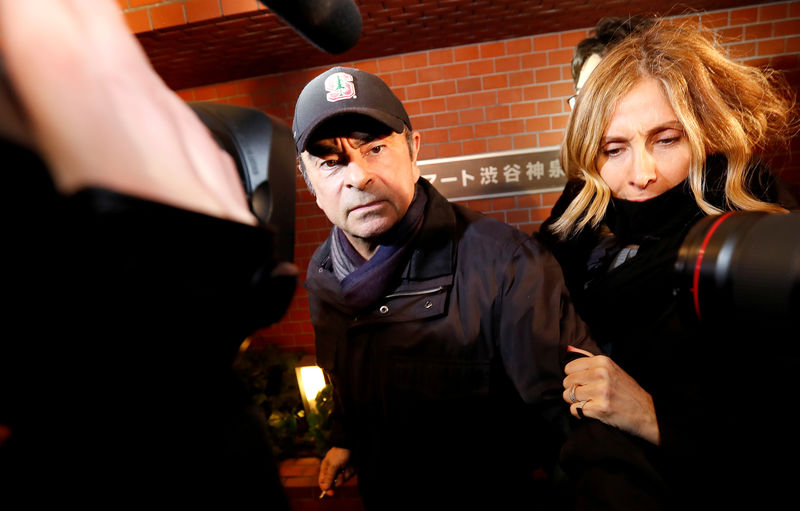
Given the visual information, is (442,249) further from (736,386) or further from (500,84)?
(500,84)

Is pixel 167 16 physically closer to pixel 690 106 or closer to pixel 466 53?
pixel 466 53

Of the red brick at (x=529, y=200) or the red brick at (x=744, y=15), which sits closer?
the red brick at (x=744, y=15)

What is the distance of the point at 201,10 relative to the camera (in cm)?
209

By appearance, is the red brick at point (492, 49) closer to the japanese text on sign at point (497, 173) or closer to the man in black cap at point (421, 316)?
the japanese text on sign at point (497, 173)

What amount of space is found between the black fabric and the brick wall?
2.78 meters

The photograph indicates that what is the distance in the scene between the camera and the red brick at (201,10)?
207 centimetres

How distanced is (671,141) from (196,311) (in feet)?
4.36

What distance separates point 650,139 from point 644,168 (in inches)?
3.6

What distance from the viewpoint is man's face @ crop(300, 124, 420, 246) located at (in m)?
1.17

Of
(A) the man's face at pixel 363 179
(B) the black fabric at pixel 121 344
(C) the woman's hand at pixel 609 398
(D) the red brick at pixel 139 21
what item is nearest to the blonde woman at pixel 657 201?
(C) the woman's hand at pixel 609 398

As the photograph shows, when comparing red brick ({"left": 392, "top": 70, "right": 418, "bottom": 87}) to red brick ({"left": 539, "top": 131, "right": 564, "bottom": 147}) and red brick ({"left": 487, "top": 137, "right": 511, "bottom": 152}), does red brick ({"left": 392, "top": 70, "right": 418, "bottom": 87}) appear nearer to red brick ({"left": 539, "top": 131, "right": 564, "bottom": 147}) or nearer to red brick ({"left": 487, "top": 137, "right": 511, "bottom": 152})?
red brick ({"left": 487, "top": 137, "right": 511, "bottom": 152})

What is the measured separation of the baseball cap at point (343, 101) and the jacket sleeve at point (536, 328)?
21.8 inches

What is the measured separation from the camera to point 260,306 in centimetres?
32

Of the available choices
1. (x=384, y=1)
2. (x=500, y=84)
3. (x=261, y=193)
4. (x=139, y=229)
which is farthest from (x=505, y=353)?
(x=500, y=84)
